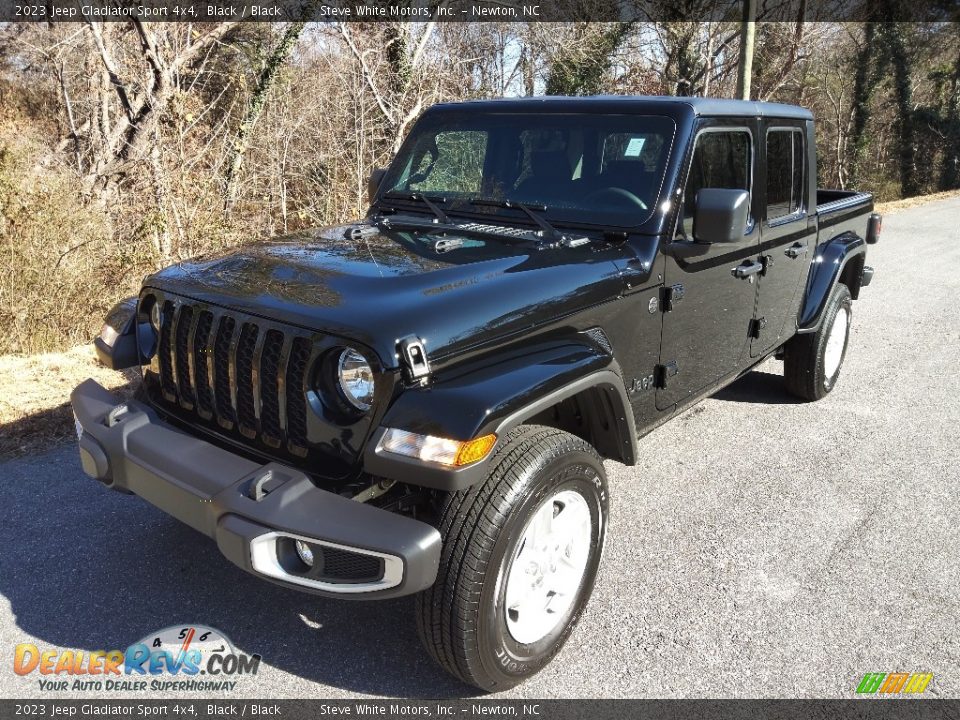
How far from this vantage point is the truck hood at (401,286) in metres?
2.56

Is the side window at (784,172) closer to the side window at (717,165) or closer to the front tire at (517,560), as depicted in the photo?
the side window at (717,165)

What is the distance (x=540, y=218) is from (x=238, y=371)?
1.57 m

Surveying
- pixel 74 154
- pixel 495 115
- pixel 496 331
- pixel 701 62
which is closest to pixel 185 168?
pixel 74 154

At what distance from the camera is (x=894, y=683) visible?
2.79 metres

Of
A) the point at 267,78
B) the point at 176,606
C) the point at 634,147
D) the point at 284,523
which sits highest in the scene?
the point at 267,78

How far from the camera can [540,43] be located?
17.1m

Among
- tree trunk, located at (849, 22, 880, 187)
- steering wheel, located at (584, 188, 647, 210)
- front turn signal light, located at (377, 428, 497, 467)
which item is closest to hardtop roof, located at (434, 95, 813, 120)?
steering wheel, located at (584, 188, 647, 210)

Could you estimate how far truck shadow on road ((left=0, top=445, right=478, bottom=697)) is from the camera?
2.83 meters

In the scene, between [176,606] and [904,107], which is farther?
[904,107]

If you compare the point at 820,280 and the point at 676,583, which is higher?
the point at 820,280

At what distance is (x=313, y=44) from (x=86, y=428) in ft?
34.9

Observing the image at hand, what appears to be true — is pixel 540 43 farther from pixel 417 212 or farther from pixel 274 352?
pixel 274 352

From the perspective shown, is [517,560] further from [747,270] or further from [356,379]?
[747,270]

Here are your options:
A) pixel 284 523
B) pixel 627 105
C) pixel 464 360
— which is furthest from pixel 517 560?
pixel 627 105
